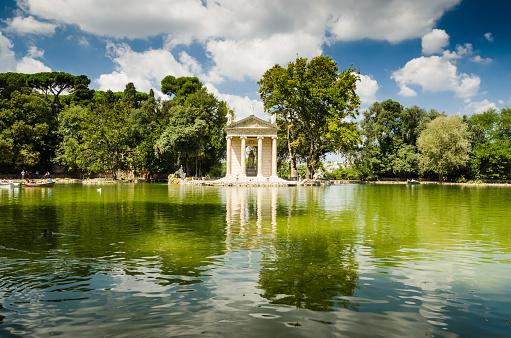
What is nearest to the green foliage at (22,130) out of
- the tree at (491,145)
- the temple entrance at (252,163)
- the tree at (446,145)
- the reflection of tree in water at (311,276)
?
the temple entrance at (252,163)

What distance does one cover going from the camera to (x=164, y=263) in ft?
26.2

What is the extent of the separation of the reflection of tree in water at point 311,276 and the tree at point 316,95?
141 feet

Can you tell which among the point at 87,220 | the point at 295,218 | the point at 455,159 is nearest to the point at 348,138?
the point at 455,159

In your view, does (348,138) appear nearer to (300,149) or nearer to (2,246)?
(300,149)

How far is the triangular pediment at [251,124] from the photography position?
190ft

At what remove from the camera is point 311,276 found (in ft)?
22.7

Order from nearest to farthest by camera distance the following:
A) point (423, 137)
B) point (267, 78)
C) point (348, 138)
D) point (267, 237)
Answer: point (267, 237) → point (348, 138) → point (267, 78) → point (423, 137)

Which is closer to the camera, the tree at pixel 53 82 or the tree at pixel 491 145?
the tree at pixel 491 145

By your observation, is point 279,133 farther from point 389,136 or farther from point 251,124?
point 389,136

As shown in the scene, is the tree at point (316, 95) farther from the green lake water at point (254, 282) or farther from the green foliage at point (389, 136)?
the green lake water at point (254, 282)

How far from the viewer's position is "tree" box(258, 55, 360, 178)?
51812 mm

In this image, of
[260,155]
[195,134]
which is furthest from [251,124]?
[195,134]

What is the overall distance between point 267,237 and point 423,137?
65116 mm

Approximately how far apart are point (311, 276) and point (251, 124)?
52519 millimetres
